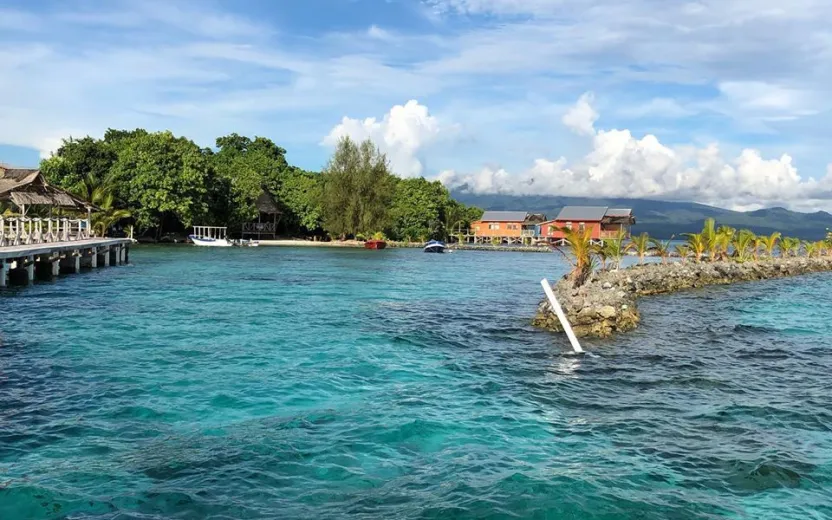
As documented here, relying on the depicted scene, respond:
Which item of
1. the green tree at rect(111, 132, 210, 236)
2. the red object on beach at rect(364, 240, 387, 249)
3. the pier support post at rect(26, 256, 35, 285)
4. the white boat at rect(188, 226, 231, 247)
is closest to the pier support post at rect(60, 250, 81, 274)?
the pier support post at rect(26, 256, 35, 285)

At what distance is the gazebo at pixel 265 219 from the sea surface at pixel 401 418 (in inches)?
2725

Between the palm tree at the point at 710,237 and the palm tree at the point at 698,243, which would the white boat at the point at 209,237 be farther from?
the palm tree at the point at 710,237

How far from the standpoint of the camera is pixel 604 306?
64.7ft

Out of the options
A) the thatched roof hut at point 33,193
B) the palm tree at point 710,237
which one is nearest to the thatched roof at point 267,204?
the thatched roof hut at point 33,193

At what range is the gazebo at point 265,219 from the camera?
8988cm

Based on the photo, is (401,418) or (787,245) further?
(787,245)

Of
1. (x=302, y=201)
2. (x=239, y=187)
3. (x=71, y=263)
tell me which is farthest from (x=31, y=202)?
(x=302, y=201)

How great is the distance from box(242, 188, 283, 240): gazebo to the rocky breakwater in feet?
207

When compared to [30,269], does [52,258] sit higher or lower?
higher

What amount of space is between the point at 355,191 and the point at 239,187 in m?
16.0

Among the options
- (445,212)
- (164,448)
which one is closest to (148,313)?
(164,448)

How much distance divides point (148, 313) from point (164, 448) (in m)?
13.8

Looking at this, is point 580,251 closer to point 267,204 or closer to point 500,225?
point 267,204

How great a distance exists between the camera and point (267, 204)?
296 feet
